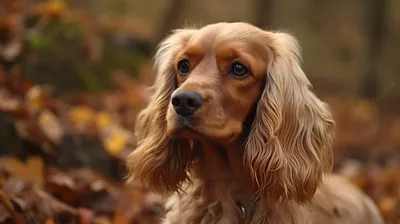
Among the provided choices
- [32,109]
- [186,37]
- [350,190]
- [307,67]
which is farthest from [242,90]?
[307,67]

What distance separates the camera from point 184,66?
146 inches

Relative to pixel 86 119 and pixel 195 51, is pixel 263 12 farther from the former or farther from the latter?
pixel 195 51

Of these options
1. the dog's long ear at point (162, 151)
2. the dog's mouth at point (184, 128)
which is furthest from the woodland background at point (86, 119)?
the dog's mouth at point (184, 128)

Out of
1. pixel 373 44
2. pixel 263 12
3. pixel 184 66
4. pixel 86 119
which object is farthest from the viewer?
pixel 373 44

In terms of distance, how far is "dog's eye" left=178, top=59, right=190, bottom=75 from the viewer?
12.0 feet

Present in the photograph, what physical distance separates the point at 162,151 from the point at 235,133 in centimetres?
56

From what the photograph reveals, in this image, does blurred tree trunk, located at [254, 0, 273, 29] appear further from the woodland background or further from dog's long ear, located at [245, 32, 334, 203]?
dog's long ear, located at [245, 32, 334, 203]

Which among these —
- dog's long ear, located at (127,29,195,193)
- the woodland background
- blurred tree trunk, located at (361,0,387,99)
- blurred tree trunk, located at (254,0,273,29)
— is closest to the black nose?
dog's long ear, located at (127,29,195,193)

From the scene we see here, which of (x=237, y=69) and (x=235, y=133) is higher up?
(x=237, y=69)

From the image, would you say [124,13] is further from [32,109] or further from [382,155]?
[32,109]

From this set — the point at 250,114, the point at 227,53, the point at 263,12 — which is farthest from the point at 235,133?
the point at 263,12

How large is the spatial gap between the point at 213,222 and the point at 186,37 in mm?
1084

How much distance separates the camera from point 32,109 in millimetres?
5312

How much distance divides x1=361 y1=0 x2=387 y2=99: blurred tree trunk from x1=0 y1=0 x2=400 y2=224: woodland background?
0.04 m
